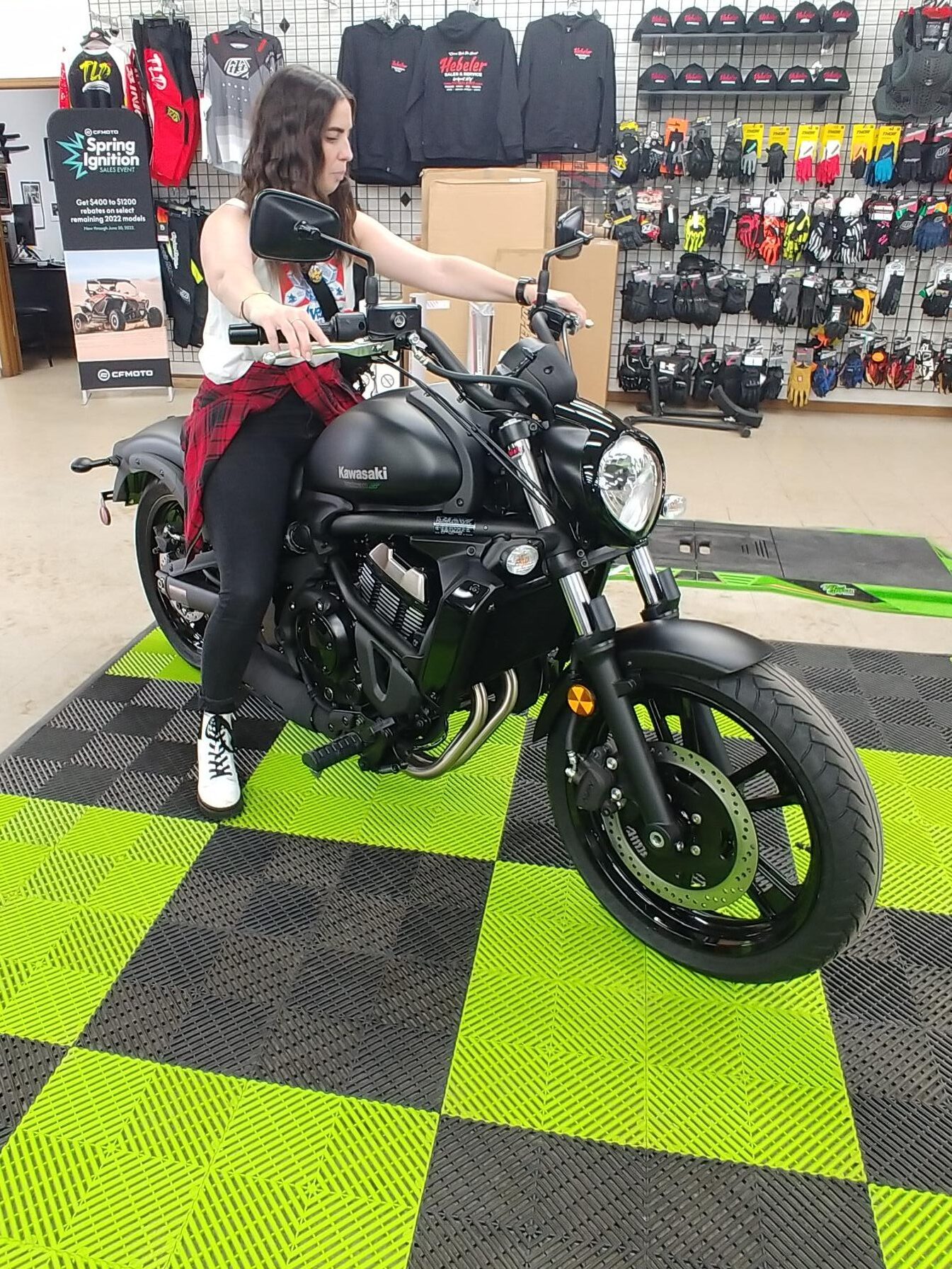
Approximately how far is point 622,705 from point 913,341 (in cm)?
661

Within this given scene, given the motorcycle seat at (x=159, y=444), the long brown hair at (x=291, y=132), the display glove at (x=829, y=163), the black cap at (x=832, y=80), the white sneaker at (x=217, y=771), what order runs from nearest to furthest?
the long brown hair at (x=291, y=132), the white sneaker at (x=217, y=771), the motorcycle seat at (x=159, y=444), the black cap at (x=832, y=80), the display glove at (x=829, y=163)

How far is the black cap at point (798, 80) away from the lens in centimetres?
636

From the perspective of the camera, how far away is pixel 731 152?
260 inches

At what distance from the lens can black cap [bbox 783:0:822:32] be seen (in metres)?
6.25

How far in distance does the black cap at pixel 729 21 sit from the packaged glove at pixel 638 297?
5.08ft

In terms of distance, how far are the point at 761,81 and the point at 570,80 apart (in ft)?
4.18

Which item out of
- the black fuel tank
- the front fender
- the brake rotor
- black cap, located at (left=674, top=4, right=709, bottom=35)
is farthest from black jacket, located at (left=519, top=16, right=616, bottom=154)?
the brake rotor

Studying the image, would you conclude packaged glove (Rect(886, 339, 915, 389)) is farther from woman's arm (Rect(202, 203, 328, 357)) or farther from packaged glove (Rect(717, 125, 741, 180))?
woman's arm (Rect(202, 203, 328, 357))

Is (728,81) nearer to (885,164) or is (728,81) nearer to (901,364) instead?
(885,164)

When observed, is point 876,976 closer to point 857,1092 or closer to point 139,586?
point 857,1092

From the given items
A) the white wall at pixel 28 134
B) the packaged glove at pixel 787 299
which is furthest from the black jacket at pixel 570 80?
the white wall at pixel 28 134

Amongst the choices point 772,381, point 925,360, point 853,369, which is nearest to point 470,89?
point 772,381

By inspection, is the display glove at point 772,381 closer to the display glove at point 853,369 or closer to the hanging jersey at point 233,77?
the display glove at point 853,369

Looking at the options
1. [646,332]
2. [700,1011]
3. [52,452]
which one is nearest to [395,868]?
[700,1011]
